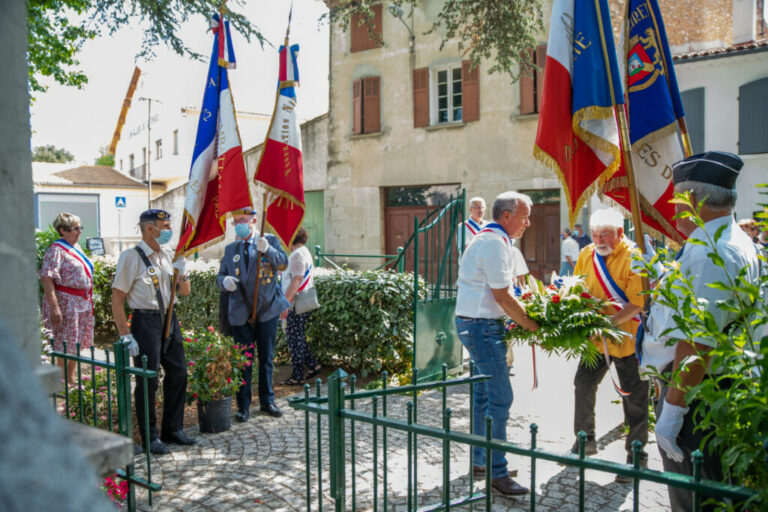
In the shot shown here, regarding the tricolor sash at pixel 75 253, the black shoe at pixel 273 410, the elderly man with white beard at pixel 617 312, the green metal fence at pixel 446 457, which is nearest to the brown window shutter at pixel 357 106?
the tricolor sash at pixel 75 253

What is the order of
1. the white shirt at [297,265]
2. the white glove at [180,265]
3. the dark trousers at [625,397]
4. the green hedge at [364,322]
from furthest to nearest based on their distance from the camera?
the green hedge at [364,322] < the white shirt at [297,265] < the white glove at [180,265] < the dark trousers at [625,397]

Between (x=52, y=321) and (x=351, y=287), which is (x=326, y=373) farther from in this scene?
(x=52, y=321)

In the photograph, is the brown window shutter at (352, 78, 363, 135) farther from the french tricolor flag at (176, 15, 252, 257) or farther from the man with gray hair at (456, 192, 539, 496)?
the man with gray hair at (456, 192, 539, 496)

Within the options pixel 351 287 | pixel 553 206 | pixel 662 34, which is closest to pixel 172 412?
pixel 351 287

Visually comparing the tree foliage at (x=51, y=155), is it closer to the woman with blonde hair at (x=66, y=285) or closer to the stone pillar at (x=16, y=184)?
the woman with blonde hair at (x=66, y=285)

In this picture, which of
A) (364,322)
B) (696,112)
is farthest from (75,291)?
(696,112)

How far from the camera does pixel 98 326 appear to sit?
10.5m

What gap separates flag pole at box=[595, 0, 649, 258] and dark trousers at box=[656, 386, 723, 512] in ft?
3.57

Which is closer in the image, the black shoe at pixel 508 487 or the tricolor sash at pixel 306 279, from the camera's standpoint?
the black shoe at pixel 508 487

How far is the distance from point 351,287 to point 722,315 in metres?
5.36

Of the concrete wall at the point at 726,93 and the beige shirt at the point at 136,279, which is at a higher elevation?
the concrete wall at the point at 726,93

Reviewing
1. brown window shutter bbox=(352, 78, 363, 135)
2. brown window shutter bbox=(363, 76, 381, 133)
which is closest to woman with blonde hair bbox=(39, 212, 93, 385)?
brown window shutter bbox=(363, 76, 381, 133)

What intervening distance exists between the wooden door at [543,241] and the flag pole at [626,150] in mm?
12449

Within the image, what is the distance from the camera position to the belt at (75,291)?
648 cm
